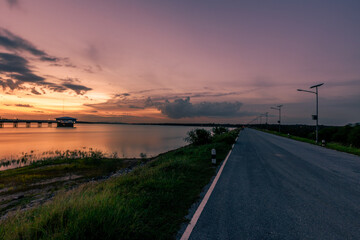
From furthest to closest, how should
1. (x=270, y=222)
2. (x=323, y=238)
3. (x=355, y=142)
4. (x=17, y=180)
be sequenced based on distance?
(x=355, y=142) < (x=17, y=180) < (x=270, y=222) < (x=323, y=238)

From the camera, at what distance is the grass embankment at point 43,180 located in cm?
941

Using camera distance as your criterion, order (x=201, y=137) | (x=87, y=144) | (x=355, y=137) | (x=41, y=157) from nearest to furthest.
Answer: (x=201, y=137) → (x=41, y=157) → (x=355, y=137) → (x=87, y=144)

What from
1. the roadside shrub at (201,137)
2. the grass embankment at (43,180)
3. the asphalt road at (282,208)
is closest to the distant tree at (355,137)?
the roadside shrub at (201,137)

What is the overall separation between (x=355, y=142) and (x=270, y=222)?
3699cm

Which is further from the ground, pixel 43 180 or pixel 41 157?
pixel 43 180

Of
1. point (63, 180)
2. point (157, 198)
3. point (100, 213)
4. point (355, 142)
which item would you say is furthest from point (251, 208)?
point (355, 142)

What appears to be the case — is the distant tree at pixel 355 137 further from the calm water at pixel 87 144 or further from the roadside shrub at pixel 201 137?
the calm water at pixel 87 144

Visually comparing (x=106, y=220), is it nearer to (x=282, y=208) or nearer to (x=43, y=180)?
(x=282, y=208)

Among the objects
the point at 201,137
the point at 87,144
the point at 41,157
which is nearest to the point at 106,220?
the point at 201,137

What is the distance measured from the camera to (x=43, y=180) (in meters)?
13.7

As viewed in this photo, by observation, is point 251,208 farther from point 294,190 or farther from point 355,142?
A: point 355,142

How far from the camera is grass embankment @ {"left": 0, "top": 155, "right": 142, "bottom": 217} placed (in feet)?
30.9

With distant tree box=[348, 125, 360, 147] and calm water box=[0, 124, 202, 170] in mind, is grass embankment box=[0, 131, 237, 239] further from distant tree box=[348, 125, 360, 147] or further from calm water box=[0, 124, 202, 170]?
distant tree box=[348, 125, 360, 147]

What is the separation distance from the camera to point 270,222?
3.92m
